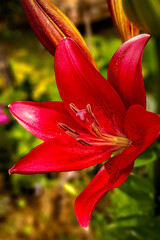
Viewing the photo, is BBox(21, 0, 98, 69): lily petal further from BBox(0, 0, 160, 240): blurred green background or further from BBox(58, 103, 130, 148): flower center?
BBox(0, 0, 160, 240): blurred green background

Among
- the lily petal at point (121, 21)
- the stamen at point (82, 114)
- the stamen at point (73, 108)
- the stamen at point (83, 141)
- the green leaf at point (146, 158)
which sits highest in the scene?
the lily petal at point (121, 21)

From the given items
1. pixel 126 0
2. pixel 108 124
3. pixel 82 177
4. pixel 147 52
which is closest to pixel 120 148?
pixel 108 124

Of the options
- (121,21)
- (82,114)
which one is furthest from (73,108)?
(121,21)

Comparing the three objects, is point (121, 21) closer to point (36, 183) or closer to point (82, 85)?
point (82, 85)

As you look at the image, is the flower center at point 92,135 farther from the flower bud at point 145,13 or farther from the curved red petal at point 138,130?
the flower bud at point 145,13

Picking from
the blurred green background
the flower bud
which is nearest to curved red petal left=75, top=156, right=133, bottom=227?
the flower bud

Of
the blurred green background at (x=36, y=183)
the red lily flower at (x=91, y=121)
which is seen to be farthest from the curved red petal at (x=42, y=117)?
the blurred green background at (x=36, y=183)
